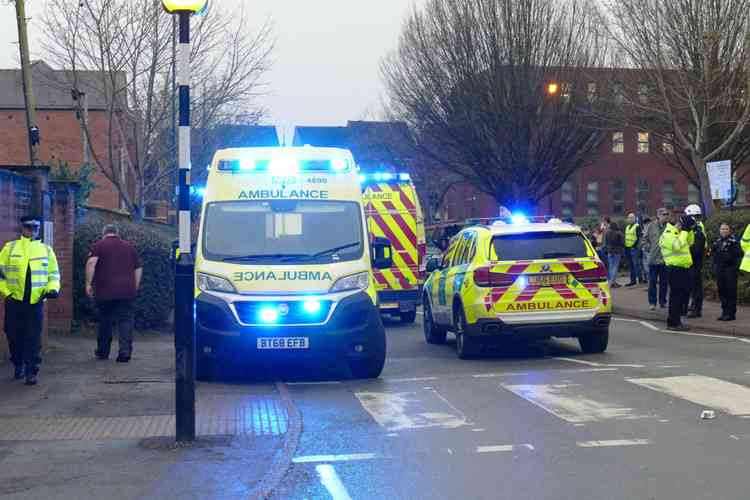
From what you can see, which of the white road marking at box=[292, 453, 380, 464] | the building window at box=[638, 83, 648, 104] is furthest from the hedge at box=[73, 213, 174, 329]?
the building window at box=[638, 83, 648, 104]

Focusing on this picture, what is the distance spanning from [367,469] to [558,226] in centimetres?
735

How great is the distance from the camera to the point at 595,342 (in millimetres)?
14070

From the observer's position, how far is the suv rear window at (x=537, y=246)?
44.8ft

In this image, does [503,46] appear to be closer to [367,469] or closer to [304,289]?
[304,289]

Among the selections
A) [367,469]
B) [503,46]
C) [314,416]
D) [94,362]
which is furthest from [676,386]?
[503,46]

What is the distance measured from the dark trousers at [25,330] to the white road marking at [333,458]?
4.65m

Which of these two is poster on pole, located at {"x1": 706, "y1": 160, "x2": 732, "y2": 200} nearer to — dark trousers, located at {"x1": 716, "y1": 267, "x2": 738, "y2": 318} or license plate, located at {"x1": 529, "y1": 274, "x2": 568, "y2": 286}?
dark trousers, located at {"x1": 716, "y1": 267, "x2": 738, "y2": 318}

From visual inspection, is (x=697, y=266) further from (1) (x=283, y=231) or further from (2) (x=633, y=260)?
(2) (x=633, y=260)

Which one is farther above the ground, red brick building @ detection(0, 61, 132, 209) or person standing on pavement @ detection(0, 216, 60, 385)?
red brick building @ detection(0, 61, 132, 209)

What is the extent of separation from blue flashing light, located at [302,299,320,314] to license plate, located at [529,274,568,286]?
123 inches

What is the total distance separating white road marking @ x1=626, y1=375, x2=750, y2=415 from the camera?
9445 mm

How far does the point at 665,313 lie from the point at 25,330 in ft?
42.0

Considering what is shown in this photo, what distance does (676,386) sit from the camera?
10617 millimetres

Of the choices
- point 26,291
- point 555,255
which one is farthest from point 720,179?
point 26,291
